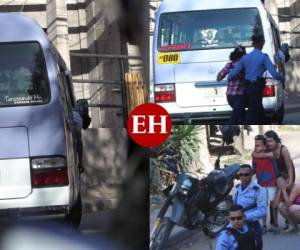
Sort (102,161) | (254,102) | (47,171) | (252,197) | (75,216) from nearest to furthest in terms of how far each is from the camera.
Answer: (254,102) → (252,197) → (47,171) → (75,216) → (102,161)

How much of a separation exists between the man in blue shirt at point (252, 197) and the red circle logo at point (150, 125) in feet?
1.63

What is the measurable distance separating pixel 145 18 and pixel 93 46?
4.65m

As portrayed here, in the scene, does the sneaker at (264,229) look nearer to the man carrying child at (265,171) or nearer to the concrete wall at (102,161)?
the man carrying child at (265,171)

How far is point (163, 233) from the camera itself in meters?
3.86

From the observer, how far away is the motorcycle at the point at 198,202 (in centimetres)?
380

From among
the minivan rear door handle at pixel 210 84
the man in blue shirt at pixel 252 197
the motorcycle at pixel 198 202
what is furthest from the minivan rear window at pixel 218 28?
the man in blue shirt at pixel 252 197

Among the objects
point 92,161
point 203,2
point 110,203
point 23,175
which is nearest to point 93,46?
point 92,161

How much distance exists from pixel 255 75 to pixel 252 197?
0.70m

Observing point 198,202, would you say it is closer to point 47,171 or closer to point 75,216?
Answer: point 47,171

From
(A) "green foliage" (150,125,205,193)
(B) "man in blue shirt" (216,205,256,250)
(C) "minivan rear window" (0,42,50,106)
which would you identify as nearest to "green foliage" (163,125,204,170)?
(A) "green foliage" (150,125,205,193)

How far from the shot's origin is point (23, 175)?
4.84 metres

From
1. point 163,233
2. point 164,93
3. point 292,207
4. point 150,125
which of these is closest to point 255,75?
point 164,93

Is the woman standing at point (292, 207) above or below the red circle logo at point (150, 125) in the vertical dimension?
below

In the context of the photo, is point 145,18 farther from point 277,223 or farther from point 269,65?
point 277,223
